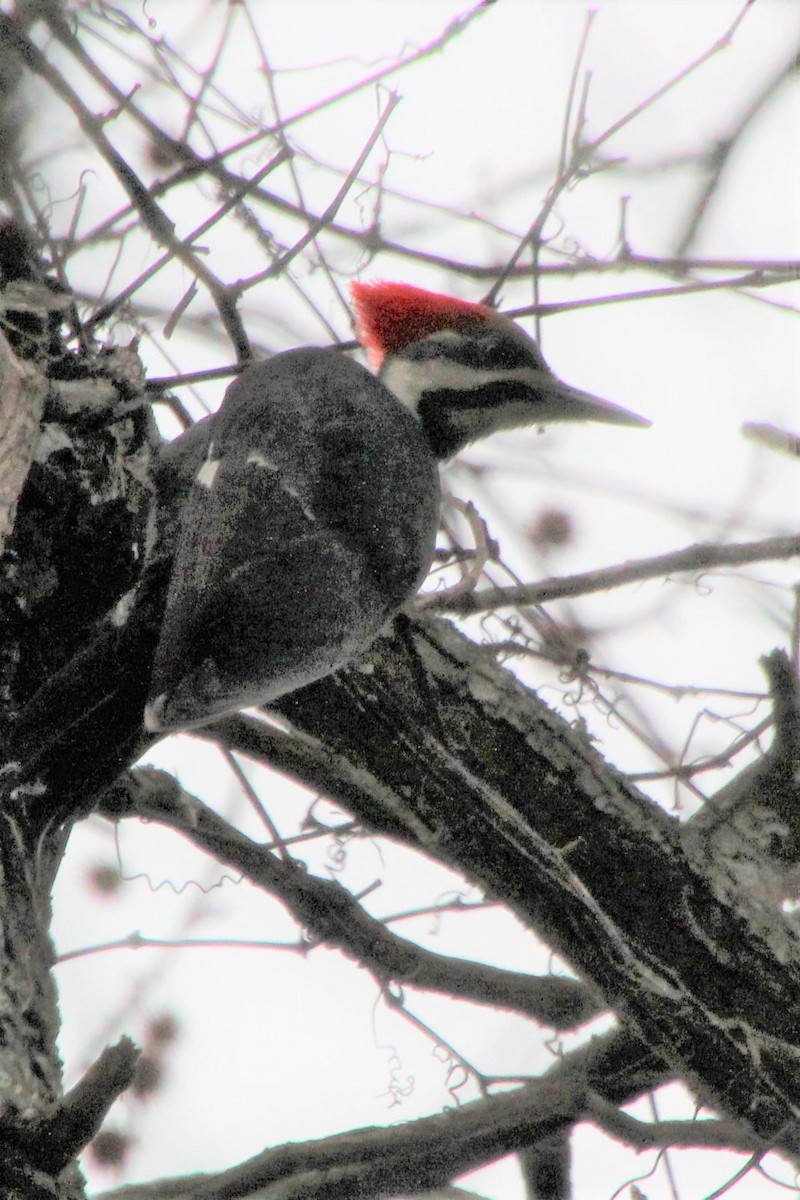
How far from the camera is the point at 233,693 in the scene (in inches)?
70.9

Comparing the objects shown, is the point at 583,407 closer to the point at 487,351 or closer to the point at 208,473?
the point at 487,351

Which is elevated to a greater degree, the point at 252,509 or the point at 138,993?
the point at 252,509

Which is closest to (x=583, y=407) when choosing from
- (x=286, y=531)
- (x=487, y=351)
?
(x=487, y=351)

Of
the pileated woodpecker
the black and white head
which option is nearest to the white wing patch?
the pileated woodpecker

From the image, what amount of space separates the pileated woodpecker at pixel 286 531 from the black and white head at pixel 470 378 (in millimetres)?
313

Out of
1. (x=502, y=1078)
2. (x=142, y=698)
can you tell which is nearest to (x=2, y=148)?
(x=142, y=698)

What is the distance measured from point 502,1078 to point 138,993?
1244 millimetres

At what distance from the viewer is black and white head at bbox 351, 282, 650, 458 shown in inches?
103

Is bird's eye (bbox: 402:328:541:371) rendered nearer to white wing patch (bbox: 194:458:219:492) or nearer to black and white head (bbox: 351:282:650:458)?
black and white head (bbox: 351:282:650:458)

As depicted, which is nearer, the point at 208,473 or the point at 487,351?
the point at 208,473

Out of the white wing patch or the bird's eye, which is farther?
the bird's eye

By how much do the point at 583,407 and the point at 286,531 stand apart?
918 millimetres

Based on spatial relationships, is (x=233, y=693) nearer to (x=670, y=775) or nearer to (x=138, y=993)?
(x=670, y=775)

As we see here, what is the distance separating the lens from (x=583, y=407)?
8.49 ft
